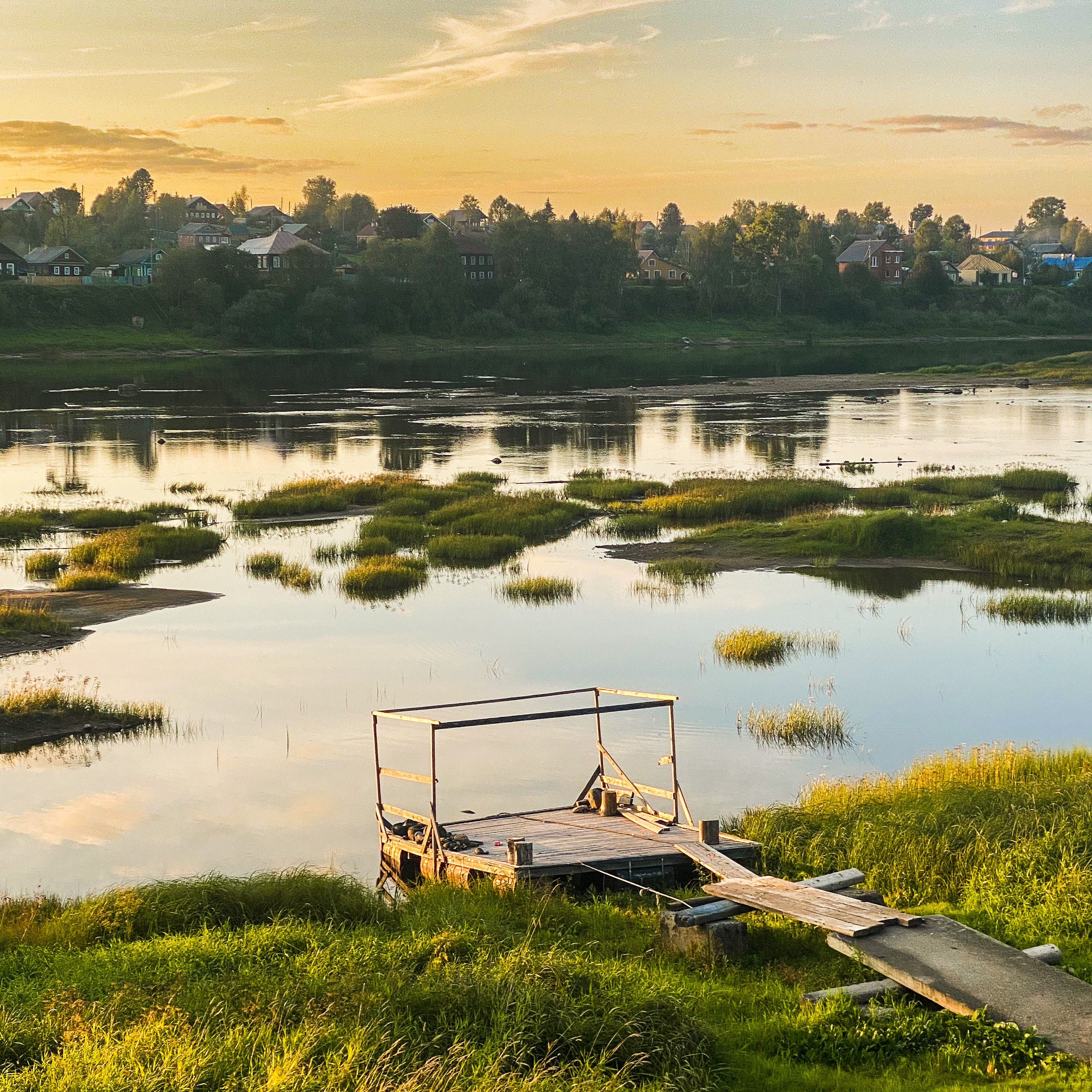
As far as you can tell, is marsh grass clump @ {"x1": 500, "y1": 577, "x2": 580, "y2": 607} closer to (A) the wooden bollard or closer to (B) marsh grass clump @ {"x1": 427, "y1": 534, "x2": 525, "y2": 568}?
(B) marsh grass clump @ {"x1": 427, "y1": 534, "x2": 525, "y2": 568}

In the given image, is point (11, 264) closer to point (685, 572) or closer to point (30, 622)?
point (685, 572)

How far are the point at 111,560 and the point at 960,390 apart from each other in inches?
3245

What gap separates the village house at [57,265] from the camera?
175125 mm

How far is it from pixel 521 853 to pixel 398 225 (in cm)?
18688

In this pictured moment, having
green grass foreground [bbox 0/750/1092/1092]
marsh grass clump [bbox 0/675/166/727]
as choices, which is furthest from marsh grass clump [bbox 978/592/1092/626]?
marsh grass clump [bbox 0/675/166/727]

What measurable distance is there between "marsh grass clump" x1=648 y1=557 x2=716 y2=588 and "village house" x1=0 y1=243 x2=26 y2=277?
143408 mm

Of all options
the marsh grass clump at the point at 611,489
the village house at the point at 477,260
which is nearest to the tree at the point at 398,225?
the village house at the point at 477,260

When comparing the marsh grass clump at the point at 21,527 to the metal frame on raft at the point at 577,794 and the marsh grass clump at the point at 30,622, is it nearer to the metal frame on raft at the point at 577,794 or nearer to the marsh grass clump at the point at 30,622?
the marsh grass clump at the point at 30,622

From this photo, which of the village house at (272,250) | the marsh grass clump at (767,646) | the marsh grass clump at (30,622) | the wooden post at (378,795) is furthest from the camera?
the village house at (272,250)

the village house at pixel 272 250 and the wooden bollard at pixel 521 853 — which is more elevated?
the village house at pixel 272 250

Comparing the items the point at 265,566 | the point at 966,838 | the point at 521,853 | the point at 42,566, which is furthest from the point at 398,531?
the point at 966,838

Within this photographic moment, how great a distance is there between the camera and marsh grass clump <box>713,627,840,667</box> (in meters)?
29.4

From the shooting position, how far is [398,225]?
7697 inches

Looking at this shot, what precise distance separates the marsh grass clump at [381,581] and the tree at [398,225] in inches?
6364
